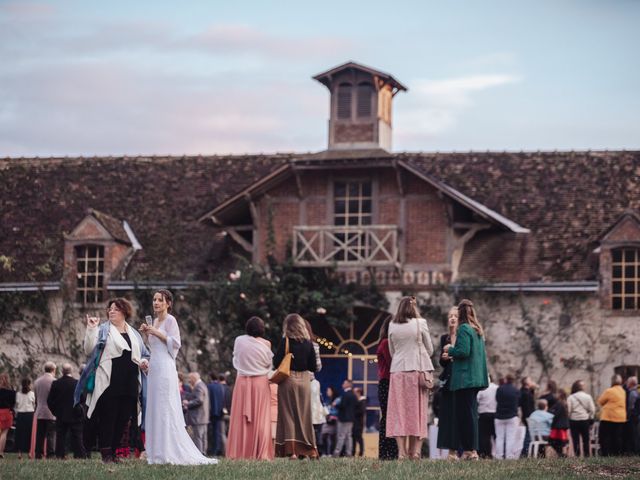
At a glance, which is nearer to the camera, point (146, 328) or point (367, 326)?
point (146, 328)

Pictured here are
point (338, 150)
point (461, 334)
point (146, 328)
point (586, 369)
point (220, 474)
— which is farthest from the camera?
point (338, 150)

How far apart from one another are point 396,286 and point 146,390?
16589 millimetres

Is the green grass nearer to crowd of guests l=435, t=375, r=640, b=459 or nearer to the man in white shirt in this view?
crowd of guests l=435, t=375, r=640, b=459

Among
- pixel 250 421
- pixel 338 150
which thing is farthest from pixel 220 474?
pixel 338 150

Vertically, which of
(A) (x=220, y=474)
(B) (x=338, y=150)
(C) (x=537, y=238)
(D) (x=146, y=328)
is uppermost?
(B) (x=338, y=150)

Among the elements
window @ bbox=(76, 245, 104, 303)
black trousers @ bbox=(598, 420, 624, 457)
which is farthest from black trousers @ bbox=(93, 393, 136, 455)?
window @ bbox=(76, 245, 104, 303)

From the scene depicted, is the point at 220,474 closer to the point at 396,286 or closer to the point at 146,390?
the point at 146,390

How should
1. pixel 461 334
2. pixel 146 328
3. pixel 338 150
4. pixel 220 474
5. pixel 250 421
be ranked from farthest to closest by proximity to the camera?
1. pixel 338 150
2. pixel 250 421
3. pixel 461 334
4. pixel 146 328
5. pixel 220 474

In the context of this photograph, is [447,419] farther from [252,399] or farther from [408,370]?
[252,399]

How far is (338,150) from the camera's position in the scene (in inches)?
1358

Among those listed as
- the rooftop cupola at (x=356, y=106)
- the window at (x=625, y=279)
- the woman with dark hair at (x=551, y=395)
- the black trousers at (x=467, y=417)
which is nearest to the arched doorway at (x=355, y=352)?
the rooftop cupola at (x=356, y=106)

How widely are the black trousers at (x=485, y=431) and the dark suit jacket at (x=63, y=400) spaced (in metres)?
6.97

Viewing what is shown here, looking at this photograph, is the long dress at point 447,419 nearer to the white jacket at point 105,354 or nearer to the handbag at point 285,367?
the handbag at point 285,367

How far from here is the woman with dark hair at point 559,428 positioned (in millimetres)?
23703
